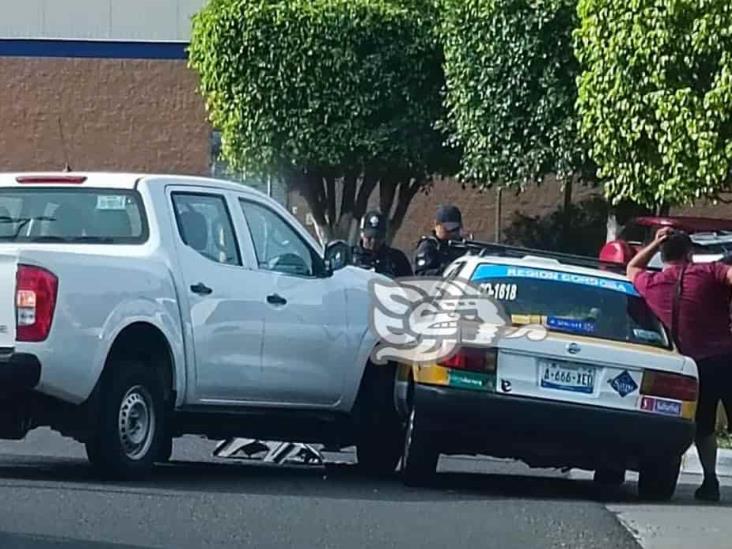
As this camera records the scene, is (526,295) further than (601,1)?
No

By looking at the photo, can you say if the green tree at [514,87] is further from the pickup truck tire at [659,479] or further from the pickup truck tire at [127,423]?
the pickup truck tire at [127,423]

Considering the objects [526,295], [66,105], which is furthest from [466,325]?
[66,105]

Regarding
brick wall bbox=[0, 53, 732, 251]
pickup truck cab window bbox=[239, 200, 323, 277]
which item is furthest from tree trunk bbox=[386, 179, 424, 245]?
pickup truck cab window bbox=[239, 200, 323, 277]

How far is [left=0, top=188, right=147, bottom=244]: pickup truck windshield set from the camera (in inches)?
448

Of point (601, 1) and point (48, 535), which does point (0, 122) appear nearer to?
point (601, 1)

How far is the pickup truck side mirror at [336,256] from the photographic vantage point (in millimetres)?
12430

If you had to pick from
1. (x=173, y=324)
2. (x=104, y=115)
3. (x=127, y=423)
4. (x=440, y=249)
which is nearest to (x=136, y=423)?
(x=127, y=423)

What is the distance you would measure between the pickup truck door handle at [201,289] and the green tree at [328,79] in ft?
63.7

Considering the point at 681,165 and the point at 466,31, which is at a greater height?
the point at 466,31

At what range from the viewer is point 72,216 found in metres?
11.5

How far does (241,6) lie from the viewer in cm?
3086

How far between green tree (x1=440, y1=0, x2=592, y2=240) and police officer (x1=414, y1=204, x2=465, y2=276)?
12.4m

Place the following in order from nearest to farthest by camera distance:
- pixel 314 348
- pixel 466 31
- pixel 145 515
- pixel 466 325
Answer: pixel 145 515 → pixel 466 325 → pixel 314 348 → pixel 466 31

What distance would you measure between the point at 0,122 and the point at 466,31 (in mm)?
14082
